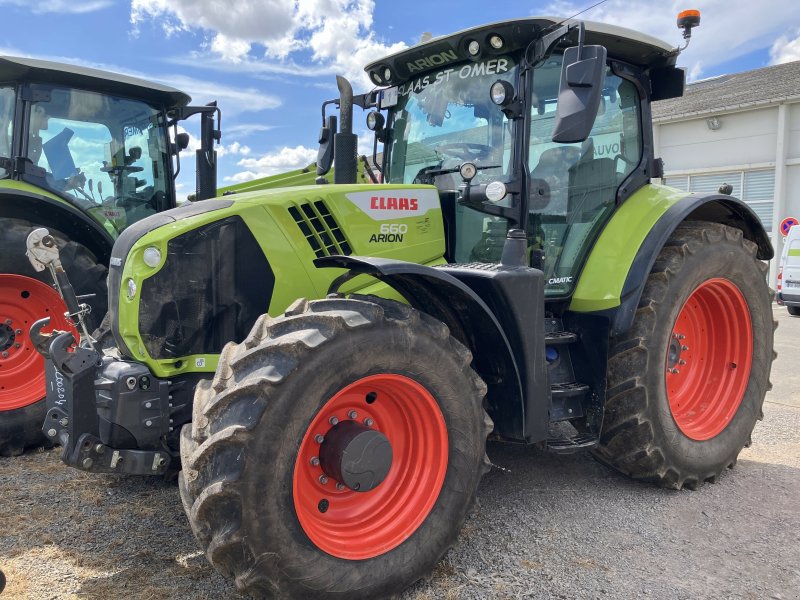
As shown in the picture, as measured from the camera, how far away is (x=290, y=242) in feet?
10.2

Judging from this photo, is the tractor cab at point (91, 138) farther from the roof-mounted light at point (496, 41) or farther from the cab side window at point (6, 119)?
the roof-mounted light at point (496, 41)

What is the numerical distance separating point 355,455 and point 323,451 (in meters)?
0.14

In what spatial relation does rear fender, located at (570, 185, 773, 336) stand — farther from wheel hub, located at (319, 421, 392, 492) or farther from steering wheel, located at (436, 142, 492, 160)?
wheel hub, located at (319, 421, 392, 492)

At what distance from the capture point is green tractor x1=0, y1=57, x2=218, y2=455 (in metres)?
4.82

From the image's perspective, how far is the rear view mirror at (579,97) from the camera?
2.89 metres

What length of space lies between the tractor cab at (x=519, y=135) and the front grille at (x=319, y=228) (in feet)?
2.33

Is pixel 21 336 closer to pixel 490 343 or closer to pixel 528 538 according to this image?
pixel 490 343

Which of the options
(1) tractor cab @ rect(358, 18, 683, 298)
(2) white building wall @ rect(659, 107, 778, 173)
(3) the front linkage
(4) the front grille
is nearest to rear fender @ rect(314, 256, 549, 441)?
(4) the front grille

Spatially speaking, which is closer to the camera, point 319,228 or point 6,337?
point 319,228

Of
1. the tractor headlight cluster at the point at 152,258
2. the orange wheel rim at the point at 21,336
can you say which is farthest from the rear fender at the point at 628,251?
the orange wheel rim at the point at 21,336

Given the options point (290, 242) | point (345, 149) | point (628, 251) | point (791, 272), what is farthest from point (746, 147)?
point (290, 242)

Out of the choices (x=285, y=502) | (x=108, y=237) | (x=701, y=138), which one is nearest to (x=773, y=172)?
(x=701, y=138)

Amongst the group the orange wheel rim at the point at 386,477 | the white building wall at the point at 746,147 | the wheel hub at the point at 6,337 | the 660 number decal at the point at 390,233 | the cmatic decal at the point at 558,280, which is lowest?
the orange wheel rim at the point at 386,477

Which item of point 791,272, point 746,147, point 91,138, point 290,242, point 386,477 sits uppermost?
point 746,147
